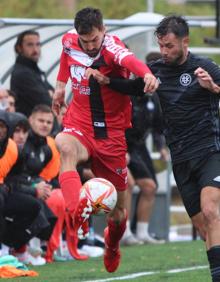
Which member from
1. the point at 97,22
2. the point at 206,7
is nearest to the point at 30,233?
the point at 97,22

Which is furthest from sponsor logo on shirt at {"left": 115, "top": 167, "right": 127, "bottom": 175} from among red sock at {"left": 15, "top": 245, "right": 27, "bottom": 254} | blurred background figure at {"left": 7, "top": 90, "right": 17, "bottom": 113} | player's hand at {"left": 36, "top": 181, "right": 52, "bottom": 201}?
blurred background figure at {"left": 7, "top": 90, "right": 17, "bottom": 113}

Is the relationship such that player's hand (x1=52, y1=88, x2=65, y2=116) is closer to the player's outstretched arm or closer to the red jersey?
the player's outstretched arm

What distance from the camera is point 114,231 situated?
37.2 feet

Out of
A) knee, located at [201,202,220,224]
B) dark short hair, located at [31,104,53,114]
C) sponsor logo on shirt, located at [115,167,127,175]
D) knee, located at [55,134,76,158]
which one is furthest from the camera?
dark short hair, located at [31,104,53,114]

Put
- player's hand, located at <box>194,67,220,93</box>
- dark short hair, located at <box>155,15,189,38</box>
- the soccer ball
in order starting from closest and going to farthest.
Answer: player's hand, located at <box>194,67,220,93</box>
the soccer ball
dark short hair, located at <box>155,15,189,38</box>

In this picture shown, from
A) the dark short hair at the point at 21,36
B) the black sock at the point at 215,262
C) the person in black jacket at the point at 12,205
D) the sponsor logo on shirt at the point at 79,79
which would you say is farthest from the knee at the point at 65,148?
the dark short hair at the point at 21,36

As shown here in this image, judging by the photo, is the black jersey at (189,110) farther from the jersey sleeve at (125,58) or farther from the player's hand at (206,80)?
the jersey sleeve at (125,58)

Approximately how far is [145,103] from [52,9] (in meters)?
19.3

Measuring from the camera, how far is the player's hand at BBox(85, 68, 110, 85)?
34.6 ft

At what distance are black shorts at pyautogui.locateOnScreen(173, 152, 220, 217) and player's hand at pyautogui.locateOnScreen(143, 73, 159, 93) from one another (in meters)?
0.72

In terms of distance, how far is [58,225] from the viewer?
13867mm

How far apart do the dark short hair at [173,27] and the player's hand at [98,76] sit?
0.72 metres

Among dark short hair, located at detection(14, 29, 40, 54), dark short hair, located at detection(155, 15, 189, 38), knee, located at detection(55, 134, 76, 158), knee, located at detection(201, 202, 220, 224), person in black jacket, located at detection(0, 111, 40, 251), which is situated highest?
dark short hair, located at detection(155, 15, 189, 38)

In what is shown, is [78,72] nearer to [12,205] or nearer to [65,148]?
[65,148]
